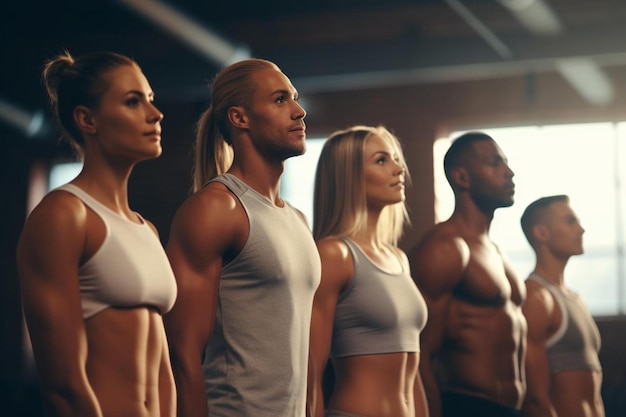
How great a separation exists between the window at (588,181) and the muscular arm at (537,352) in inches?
135

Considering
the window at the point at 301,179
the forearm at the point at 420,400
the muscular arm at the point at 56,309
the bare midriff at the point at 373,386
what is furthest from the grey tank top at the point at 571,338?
the window at the point at 301,179

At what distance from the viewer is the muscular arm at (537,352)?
13.1 ft

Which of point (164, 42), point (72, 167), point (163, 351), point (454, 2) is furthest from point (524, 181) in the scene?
point (163, 351)

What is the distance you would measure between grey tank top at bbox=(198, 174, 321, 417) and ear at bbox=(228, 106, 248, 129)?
0.60 ft

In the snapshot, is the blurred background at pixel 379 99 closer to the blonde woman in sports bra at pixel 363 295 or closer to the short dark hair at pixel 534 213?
the short dark hair at pixel 534 213

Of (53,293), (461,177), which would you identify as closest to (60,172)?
(461,177)

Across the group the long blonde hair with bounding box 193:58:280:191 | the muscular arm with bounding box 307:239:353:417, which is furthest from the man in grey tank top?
the long blonde hair with bounding box 193:58:280:191

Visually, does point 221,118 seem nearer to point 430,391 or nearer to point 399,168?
point 399,168

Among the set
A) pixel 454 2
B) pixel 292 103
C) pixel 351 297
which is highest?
pixel 454 2

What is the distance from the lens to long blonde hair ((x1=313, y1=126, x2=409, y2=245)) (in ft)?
10.5

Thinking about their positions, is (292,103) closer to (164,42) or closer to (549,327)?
(549,327)

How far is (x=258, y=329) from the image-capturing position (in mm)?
2279

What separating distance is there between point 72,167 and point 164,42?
143cm

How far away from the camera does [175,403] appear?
2.08 meters
